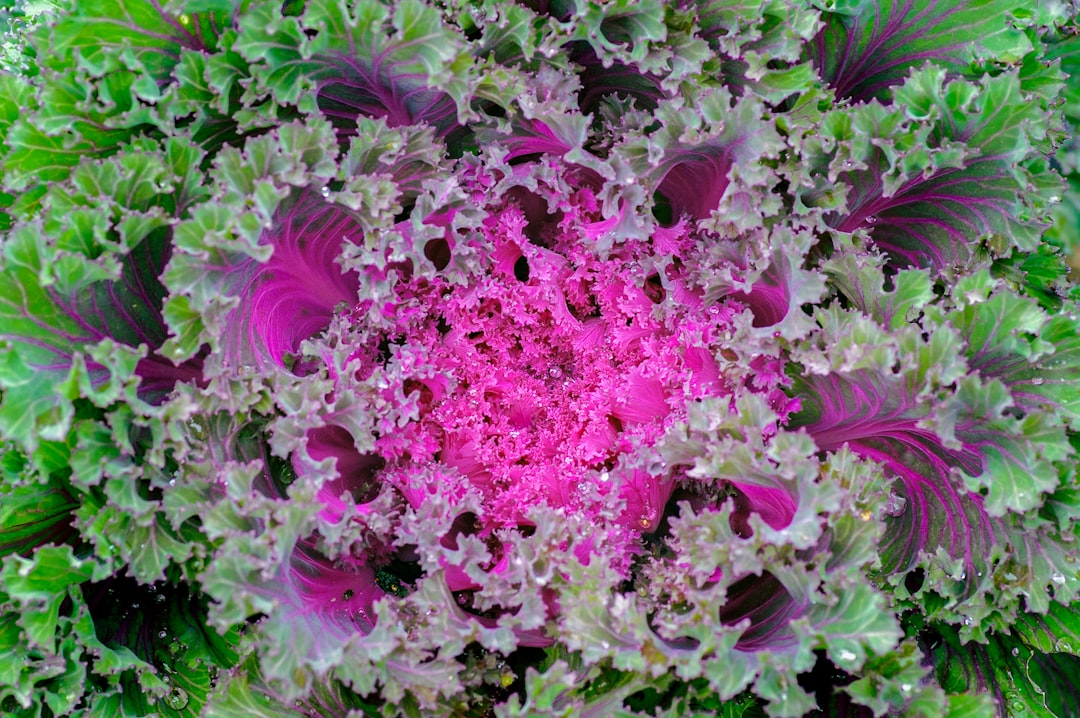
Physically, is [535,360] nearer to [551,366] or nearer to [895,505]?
[551,366]

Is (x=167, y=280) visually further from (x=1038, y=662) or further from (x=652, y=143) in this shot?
(x=1038, y=662)

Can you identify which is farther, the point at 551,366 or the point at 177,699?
the point at 551,366

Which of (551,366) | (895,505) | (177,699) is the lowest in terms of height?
(177,699)

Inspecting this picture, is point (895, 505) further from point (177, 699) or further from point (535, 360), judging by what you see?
point (177, 699)

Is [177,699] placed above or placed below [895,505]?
below

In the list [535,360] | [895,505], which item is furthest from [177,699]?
[895,505]

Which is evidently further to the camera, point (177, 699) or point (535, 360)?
point (535, 360)

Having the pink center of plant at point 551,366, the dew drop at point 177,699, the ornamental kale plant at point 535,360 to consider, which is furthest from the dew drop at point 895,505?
the dew drop at point 177,699
